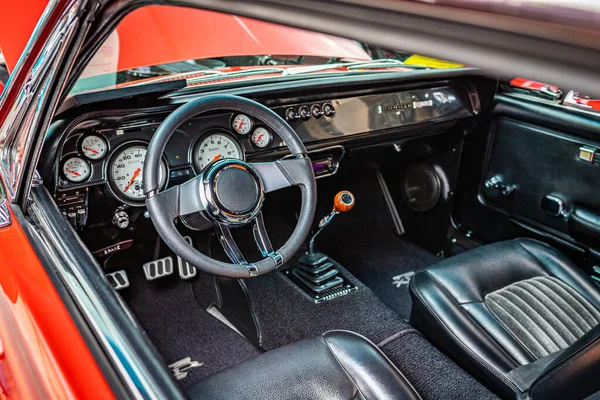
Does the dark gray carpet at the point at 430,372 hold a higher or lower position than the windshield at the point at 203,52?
lower

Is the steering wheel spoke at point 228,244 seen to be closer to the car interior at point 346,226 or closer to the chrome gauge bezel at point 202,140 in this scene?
the car interior at point 346,226

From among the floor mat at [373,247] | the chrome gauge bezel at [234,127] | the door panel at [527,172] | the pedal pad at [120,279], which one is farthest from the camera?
the floor mat at [373,247]

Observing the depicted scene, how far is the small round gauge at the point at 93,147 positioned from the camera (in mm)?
1614

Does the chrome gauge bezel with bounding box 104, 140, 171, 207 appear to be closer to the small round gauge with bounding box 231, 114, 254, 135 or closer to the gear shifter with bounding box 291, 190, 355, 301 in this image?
the small round gauge with bounding box 231, 114, 254, 135

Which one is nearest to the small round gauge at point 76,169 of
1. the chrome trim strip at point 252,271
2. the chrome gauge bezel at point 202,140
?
the chrome gauge bezel at point 202,140

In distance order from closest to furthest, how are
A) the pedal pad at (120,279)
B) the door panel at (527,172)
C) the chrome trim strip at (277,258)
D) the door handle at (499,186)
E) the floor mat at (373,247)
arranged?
the chrome trim strip at (277,258) < the door panel at (527,172) < the pedal pad at (120,279) < the door handle at (499,186) < the floor mat at (373,247)

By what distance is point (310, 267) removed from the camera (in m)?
2.35

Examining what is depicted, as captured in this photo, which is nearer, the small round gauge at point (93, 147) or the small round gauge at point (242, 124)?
the small round gauge at point (93, 147)

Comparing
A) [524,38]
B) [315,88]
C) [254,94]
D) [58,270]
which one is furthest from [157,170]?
[524,38]

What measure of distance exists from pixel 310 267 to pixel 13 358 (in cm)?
142

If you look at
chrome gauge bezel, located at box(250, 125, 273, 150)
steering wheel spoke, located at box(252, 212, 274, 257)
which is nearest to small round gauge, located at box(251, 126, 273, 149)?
chrome gauge bezel, located at box(250, 125, 273, 150)

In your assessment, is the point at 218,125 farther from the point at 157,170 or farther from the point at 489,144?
the point at 489,144

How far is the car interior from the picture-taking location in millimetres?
1371

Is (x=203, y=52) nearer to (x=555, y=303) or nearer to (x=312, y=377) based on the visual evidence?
(x=312, y=377)
